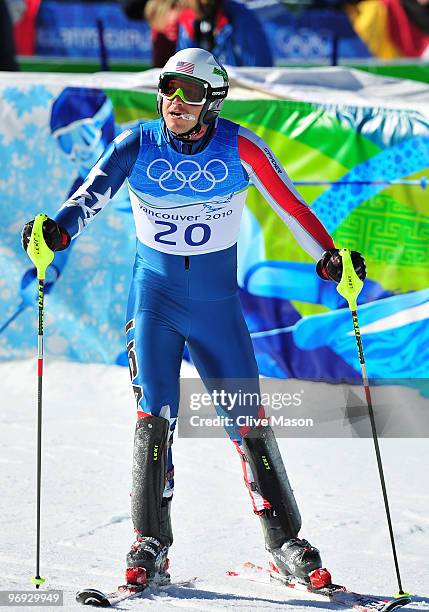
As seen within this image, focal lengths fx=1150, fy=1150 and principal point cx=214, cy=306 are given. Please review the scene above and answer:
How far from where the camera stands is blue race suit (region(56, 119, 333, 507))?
16.0ft

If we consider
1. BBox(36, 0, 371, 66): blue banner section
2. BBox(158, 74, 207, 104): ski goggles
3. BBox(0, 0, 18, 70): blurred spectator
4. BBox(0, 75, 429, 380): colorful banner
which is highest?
BBox(36, 0, 371, 66): blue banner section

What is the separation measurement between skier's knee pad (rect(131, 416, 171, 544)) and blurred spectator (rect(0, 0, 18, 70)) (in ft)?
23.4

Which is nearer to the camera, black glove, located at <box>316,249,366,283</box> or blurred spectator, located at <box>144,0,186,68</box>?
black glove, located at <box>316,249,366,283</box>

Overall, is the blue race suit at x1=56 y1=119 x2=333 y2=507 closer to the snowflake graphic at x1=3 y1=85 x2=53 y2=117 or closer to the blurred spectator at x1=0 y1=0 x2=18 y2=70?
the snowflake graphic at x1=3 y1=85 x2=53 y2=117

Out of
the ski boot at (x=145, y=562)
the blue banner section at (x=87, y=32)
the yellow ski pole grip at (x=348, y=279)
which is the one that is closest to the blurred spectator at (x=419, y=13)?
the blue banner section at (x=87, y=32)

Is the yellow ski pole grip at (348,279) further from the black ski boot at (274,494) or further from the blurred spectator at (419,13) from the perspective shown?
the blurred spectator at (419,13)

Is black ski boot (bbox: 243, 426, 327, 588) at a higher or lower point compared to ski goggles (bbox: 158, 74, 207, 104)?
lower

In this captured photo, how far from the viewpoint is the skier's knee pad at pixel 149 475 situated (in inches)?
189

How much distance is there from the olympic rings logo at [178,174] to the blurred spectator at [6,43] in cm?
672

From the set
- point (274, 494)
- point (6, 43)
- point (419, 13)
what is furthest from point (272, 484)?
point (419, 13)

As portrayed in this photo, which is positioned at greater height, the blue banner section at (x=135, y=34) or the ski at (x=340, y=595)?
the blue banner section at (x=135, y=34)

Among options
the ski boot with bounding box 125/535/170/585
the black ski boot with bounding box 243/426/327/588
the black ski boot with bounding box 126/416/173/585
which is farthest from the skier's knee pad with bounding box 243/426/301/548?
the ski boot with bounding box 125/535/170/585

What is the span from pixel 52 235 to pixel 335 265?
3.87ft

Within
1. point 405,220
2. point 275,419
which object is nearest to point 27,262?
point 275,419
